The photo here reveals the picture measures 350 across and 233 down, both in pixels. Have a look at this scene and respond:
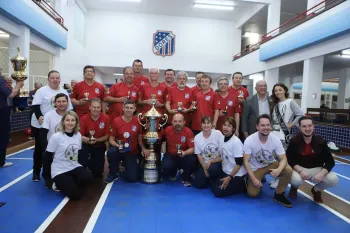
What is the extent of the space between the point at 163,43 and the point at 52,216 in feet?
49.2

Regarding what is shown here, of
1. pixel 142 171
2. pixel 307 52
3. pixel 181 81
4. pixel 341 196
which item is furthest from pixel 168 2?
pixel 341 196

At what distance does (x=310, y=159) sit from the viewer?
3459mm

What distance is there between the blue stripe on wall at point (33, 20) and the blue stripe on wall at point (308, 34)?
9.09 metres

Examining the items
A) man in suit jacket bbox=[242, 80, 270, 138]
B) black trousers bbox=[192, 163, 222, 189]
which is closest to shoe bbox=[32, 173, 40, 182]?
black trousers bbox=[192, 163, 222, 189]

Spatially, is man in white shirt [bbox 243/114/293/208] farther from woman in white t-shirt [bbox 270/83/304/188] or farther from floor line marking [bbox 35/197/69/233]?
floor line marking [bbox 35/197/69/233]

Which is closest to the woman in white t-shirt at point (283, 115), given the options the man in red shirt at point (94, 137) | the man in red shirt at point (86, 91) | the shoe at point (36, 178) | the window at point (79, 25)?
the man in red shirt at point (94, 137)

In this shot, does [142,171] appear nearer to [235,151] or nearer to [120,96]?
[120,96]

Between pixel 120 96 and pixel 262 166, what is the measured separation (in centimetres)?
267

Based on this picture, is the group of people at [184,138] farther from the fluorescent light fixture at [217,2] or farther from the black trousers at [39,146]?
the fluorescent light fixture at [217,2]

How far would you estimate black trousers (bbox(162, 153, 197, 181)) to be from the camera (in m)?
4.05

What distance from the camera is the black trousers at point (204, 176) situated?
148 inches

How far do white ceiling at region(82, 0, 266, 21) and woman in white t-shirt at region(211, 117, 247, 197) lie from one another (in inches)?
477

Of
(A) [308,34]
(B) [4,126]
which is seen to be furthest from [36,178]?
(A) [308,34]

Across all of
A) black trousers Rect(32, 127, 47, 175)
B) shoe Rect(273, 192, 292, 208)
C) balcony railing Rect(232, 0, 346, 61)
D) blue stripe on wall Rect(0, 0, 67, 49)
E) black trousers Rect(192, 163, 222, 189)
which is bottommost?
shoe Rect(273, 192, 292, 208)
